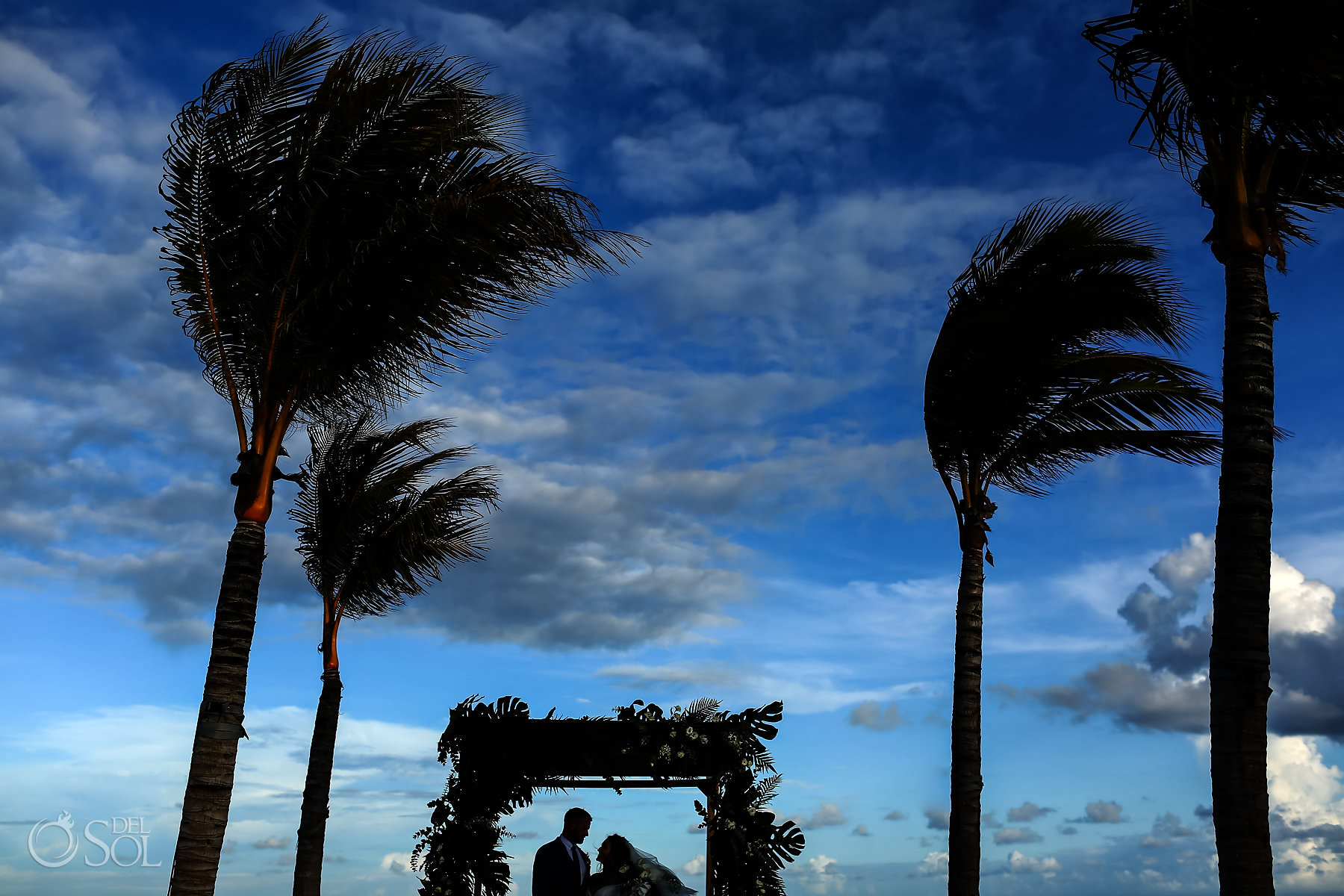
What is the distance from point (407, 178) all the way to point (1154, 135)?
22.4 ft

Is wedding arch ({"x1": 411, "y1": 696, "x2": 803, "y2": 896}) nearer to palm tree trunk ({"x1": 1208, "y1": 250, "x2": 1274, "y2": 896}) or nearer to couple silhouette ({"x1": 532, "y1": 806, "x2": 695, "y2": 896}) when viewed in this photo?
couple silhouette ({"x1": 532, "y1": 806, "x2": 695, "y2": 896})

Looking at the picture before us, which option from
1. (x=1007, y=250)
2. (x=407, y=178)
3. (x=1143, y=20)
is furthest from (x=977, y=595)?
(x=407, y=178)

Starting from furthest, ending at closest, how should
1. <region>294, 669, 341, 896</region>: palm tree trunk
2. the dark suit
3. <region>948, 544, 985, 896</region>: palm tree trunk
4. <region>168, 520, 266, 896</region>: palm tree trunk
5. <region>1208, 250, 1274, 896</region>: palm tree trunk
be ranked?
<region>294, 669, 341, 896</region>: palm tree trunk
<region>948, 544, 985, 896</region>: palm tree trunk
the dark suit
<region>168, 520, 266, 896</region>: palm tree trunk
<region>1208, 250, 1274, 896</region>: palm tree trunk

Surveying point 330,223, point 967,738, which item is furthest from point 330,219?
point 967,738

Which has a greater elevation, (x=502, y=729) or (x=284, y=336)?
(x=284, y=336)

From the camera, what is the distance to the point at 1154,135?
9.12 metres

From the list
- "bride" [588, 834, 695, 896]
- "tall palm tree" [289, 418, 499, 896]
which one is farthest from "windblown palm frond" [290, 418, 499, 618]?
"bride" [588, 834, 695, 896]

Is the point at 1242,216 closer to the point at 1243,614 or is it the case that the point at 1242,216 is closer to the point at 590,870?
the point at 1243,614

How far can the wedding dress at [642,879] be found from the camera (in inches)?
452

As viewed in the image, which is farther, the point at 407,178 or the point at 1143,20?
the point at 407,178

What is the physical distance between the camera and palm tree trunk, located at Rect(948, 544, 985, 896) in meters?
13.1

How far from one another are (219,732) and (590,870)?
4.18 meters

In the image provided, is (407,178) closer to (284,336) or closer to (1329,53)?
(284,336)

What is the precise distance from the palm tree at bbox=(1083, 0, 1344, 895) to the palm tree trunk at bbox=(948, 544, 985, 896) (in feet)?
20.8
